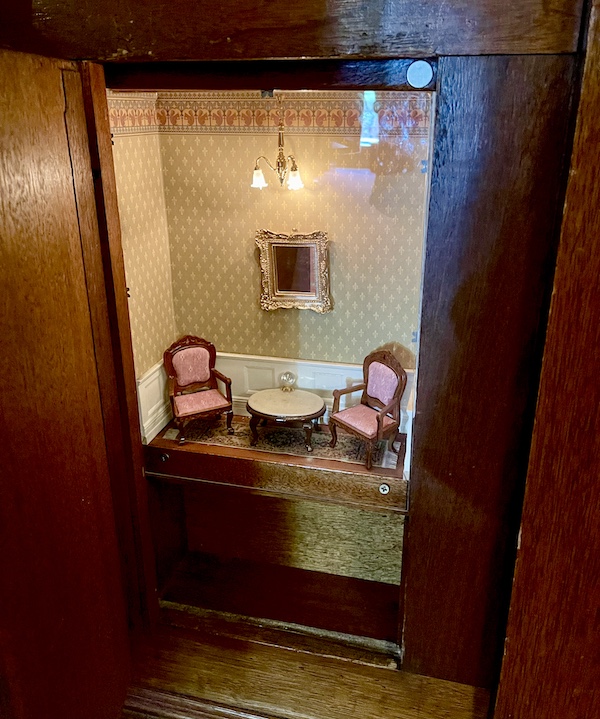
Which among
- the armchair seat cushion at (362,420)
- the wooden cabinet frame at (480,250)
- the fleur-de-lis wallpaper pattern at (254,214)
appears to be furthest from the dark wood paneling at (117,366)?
the armchair seat cushion at (362,420)

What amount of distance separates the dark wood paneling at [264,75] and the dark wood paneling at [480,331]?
0.61 feet

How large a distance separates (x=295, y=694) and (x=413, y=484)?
0.97 meters

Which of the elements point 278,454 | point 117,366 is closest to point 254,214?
point 278,454

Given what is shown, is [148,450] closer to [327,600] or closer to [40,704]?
[327,600]

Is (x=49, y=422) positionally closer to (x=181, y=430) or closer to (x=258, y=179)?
(x=181, y=430)

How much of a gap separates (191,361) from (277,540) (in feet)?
3.84

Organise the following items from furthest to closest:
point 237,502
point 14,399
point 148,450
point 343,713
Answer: point 237,502 → point 148,450 → point 343,713 → point 14,399

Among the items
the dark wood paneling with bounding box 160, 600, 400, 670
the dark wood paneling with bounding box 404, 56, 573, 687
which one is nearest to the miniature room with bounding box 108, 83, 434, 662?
the dark wood paneling with bounding box 160, 600, 400, 670

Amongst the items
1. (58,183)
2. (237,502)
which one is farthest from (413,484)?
(237,502)

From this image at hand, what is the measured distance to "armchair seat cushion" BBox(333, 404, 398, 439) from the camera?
125 inches

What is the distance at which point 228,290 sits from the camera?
3.92m

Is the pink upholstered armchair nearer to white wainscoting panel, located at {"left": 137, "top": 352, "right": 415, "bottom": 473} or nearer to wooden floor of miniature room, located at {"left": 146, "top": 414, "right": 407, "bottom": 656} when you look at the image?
white wainscoting panel, located at {"left": 137, "top": 352, "right": 415, "bottom": 473}

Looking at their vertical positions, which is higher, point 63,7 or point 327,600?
point 63,7

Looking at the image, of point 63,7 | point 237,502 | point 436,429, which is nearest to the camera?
point 63,7
